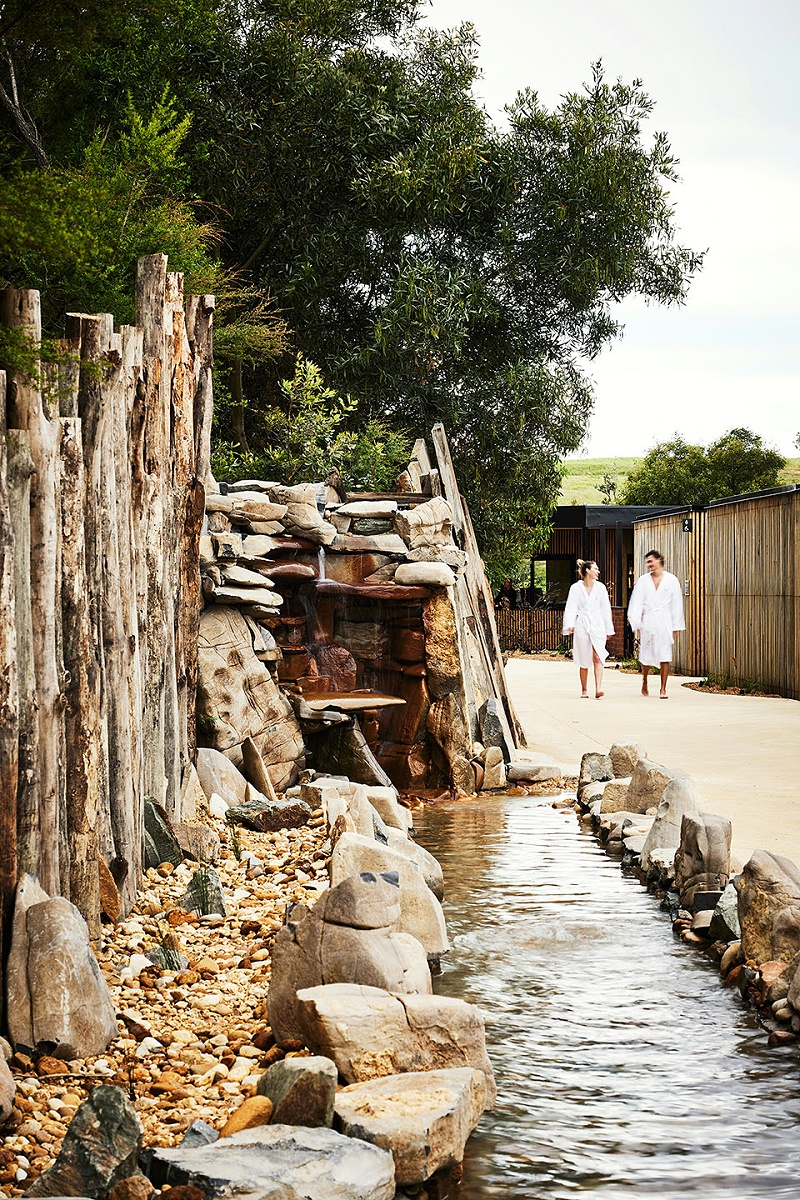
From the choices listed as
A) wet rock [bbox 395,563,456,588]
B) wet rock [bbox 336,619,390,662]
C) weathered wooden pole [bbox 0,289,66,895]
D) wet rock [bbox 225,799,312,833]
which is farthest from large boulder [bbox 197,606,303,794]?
weathered wooden pole [bbox 0,289,66,895]

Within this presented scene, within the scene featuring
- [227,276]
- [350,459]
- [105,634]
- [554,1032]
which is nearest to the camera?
[554,1032]

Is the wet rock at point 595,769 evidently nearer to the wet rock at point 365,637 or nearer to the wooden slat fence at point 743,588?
the wet rock at point 365,637

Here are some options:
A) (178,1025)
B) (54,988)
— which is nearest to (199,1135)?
(54,988)

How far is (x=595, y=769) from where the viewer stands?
9.31 m

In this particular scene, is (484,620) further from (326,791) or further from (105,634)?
(105,634)

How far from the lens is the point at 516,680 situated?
17.3 meters

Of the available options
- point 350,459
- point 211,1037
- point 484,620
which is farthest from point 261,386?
point 211,1037

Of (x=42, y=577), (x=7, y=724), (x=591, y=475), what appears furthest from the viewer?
(x=591, y=475)

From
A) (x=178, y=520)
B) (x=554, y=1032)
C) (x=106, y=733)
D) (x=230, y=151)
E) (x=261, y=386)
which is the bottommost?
(x=554, y=1032)

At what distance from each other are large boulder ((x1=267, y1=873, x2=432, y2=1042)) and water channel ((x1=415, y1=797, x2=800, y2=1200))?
0.54 m

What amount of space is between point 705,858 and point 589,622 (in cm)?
839

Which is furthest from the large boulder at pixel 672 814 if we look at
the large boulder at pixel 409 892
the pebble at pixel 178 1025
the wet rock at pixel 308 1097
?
the wet rock at pixel 308 1097

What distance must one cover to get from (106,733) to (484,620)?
720cm

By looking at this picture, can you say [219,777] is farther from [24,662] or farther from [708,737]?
[708,737]
